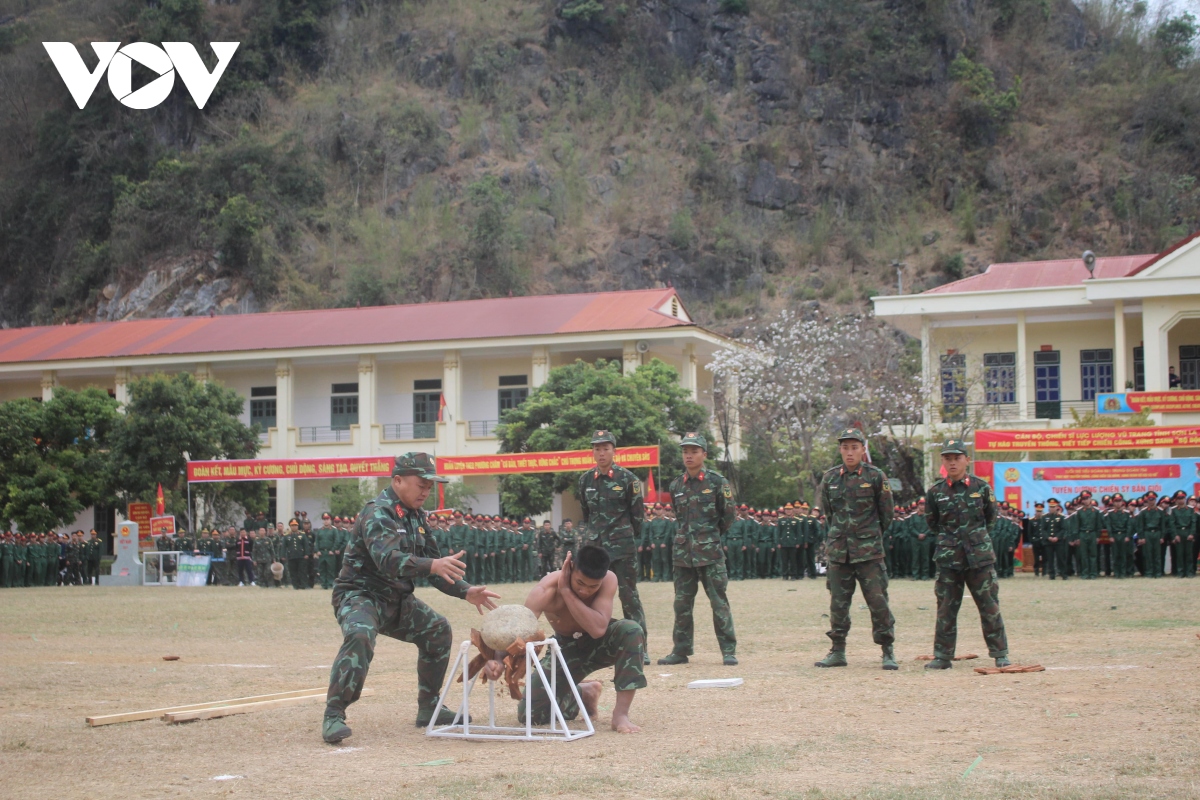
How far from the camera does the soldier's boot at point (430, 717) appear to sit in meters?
7.66

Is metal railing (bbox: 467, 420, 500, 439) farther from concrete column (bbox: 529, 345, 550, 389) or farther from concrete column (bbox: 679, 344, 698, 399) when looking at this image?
concrete column (bbox: 679, 344, 698, 399)

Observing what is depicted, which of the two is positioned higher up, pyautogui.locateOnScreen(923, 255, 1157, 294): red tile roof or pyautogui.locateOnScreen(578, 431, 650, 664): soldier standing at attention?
pyautogui.locateOnScreen(923, 255, 1157, 294): red tile roof

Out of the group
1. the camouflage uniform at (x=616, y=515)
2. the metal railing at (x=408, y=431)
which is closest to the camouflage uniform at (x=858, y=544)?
the camouflage uniform at (x=616, y=515)

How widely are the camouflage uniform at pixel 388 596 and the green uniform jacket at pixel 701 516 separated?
3307mm

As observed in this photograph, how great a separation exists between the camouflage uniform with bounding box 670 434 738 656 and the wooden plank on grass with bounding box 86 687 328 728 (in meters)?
3.11

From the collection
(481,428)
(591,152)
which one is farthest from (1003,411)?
(591,152)

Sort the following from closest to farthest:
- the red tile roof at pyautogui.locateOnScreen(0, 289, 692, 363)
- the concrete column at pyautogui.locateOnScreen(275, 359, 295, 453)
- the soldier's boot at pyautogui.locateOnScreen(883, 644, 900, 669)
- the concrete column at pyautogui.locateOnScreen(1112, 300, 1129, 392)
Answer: the soldier's boot at pyautogui.locateOnScreen(883, 644, 900, 669)
the concrete column at pyautogui.locateOnScreen(1112, 300, 1129, 392)
the red tile roof at pyautogui.locateOnScreen(0, 289, 692, 363)
the concrete column at pyautogui.locateOnScreen(275, 359, 295, 453)

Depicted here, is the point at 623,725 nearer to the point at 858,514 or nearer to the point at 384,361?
the point at 858,514

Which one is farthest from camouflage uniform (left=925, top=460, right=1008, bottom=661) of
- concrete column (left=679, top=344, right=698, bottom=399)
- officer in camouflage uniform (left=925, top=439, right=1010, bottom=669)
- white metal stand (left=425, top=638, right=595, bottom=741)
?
concrete column (left=679, top=344, right=698, bottom=399)

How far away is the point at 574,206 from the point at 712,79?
13.9 meters

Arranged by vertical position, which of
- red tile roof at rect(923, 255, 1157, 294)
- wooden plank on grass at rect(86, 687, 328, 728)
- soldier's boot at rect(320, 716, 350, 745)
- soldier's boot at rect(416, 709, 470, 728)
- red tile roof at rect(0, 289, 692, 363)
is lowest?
wooden plank on grass at rect(86, 687, 328, 728)

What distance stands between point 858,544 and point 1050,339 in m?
31.6

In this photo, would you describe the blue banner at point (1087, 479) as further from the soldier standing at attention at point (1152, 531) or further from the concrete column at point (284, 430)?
the concrete column at point (284, 430)

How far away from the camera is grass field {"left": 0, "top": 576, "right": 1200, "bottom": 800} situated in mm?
5789
